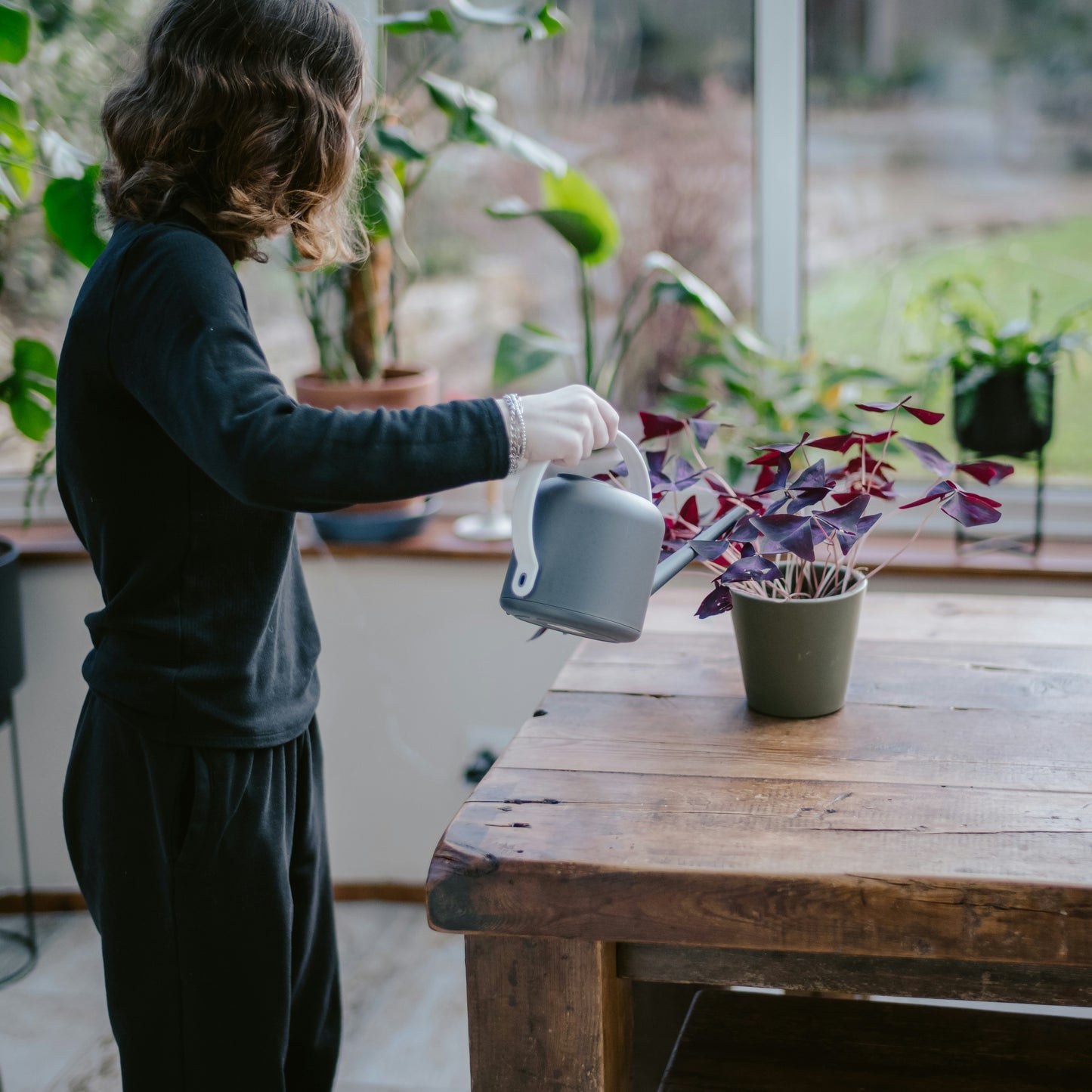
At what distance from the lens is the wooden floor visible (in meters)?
1.78

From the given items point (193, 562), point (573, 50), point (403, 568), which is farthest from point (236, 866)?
point (573, 50)

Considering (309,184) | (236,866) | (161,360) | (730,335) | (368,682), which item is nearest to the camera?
(161,360)

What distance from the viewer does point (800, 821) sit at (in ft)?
3.21

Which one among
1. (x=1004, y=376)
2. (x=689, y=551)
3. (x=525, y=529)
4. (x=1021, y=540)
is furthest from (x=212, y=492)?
(x=1021, y=540)

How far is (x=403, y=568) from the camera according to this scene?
2.15 metres

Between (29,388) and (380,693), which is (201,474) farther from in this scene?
(380,693)

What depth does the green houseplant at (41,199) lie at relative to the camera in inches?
63.2

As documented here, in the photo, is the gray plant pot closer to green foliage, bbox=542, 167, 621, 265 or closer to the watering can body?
the watering can body

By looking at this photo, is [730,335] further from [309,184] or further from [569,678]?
[309,184]

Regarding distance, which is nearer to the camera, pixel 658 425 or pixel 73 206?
pixel 658 425

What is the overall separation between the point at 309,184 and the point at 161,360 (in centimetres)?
24

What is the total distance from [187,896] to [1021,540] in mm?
1485

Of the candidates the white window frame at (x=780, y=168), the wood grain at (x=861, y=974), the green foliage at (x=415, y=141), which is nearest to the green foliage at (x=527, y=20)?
the green foliage at (x=415, y=141)

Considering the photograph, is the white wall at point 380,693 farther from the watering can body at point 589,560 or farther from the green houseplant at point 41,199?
the watering can body at point 589,560
